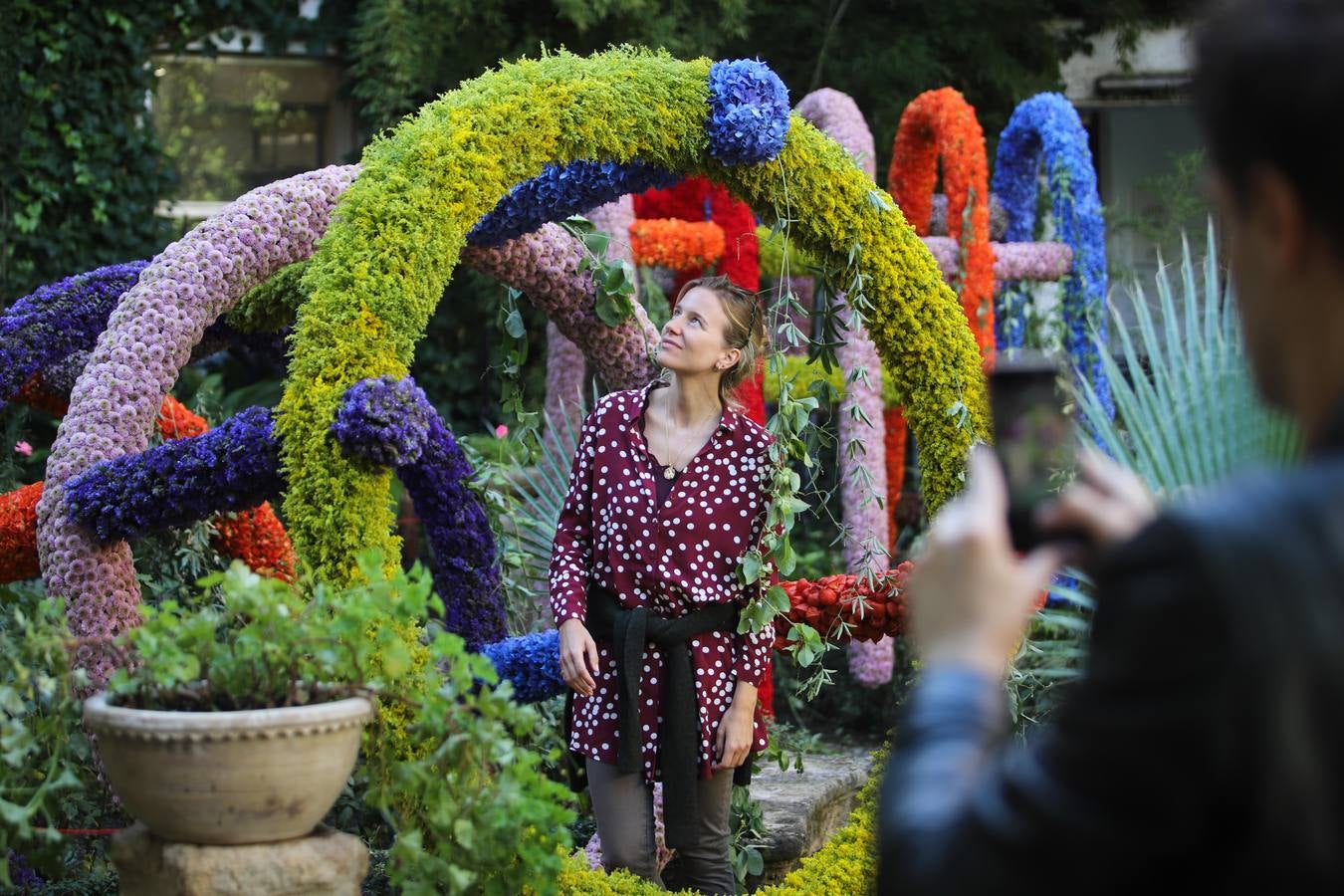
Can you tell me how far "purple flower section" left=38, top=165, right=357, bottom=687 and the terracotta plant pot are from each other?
155cm

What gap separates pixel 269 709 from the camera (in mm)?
2455

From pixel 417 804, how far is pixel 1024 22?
7.82 metres

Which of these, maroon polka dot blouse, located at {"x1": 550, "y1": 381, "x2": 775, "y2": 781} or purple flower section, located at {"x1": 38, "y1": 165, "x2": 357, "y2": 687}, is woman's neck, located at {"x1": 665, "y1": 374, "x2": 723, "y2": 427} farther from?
purple flower section, located at {"x1": 38, "y1": 165, "x2": 357, "y2": 687}

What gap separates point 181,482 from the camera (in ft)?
12.4

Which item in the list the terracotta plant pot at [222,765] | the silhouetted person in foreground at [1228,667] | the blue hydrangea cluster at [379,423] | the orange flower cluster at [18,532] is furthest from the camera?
the orange flower cluster at [18,532]

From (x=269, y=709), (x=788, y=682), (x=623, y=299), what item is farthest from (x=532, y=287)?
(x=788, y=682)

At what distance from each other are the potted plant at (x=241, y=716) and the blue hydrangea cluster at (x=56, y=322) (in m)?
2.16

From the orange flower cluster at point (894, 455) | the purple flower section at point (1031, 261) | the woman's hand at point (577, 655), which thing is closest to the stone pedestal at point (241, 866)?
the woman's hand at point (577, 655)

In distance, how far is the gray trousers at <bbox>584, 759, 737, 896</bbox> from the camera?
11.3 feet

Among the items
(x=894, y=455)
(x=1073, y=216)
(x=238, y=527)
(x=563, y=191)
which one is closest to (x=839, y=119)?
(x=1073, y=216)

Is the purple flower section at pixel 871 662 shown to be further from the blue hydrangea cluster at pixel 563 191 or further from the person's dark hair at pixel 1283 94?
the person's dark hair at pixel 1283 94

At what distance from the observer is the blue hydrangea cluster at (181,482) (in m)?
3.65

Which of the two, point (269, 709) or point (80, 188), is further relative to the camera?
point (80, 188)

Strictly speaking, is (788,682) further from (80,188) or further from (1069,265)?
(80,188)
